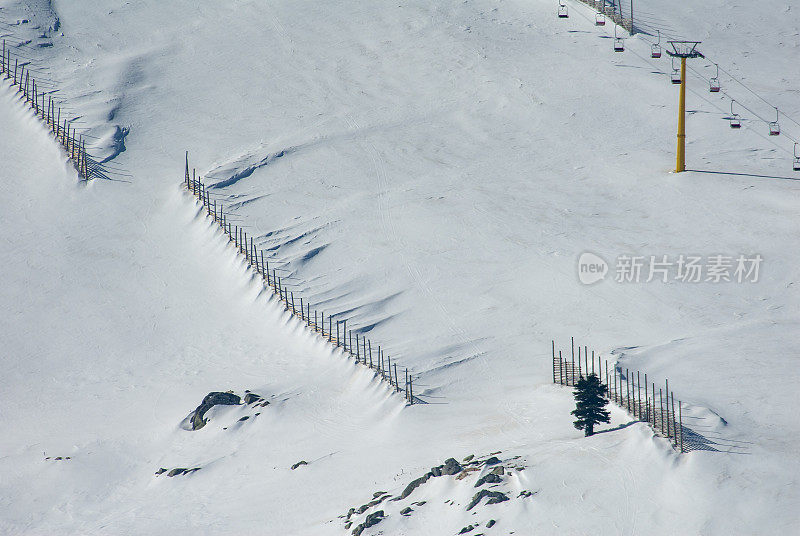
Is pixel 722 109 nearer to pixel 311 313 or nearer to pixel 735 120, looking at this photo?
pixel 735 120

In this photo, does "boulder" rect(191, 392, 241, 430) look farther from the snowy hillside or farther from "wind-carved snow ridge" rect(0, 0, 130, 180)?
"wind-carved snow ridge" rect(0, 0, 130, 180)

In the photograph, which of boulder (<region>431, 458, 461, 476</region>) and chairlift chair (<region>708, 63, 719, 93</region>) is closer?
boulder (<region>431, 458, 461, 476</region>)

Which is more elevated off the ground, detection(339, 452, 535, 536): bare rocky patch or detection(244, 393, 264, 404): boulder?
detection(339, 452, 535, 536): bare rocky patch

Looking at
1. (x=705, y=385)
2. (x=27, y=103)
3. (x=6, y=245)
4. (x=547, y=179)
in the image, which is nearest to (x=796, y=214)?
(x=547, y=179)

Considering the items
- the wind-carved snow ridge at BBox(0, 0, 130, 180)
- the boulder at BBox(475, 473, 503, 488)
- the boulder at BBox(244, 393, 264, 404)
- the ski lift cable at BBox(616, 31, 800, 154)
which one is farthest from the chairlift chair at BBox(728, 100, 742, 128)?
the wind-carved snow ridge at BBox(0, 0, 130, 180)

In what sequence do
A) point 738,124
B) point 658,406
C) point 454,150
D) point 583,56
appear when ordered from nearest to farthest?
point 658,406 → point 738,124 → point 454,150 → point 583,56

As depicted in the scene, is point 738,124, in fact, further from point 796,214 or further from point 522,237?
point 522,237
